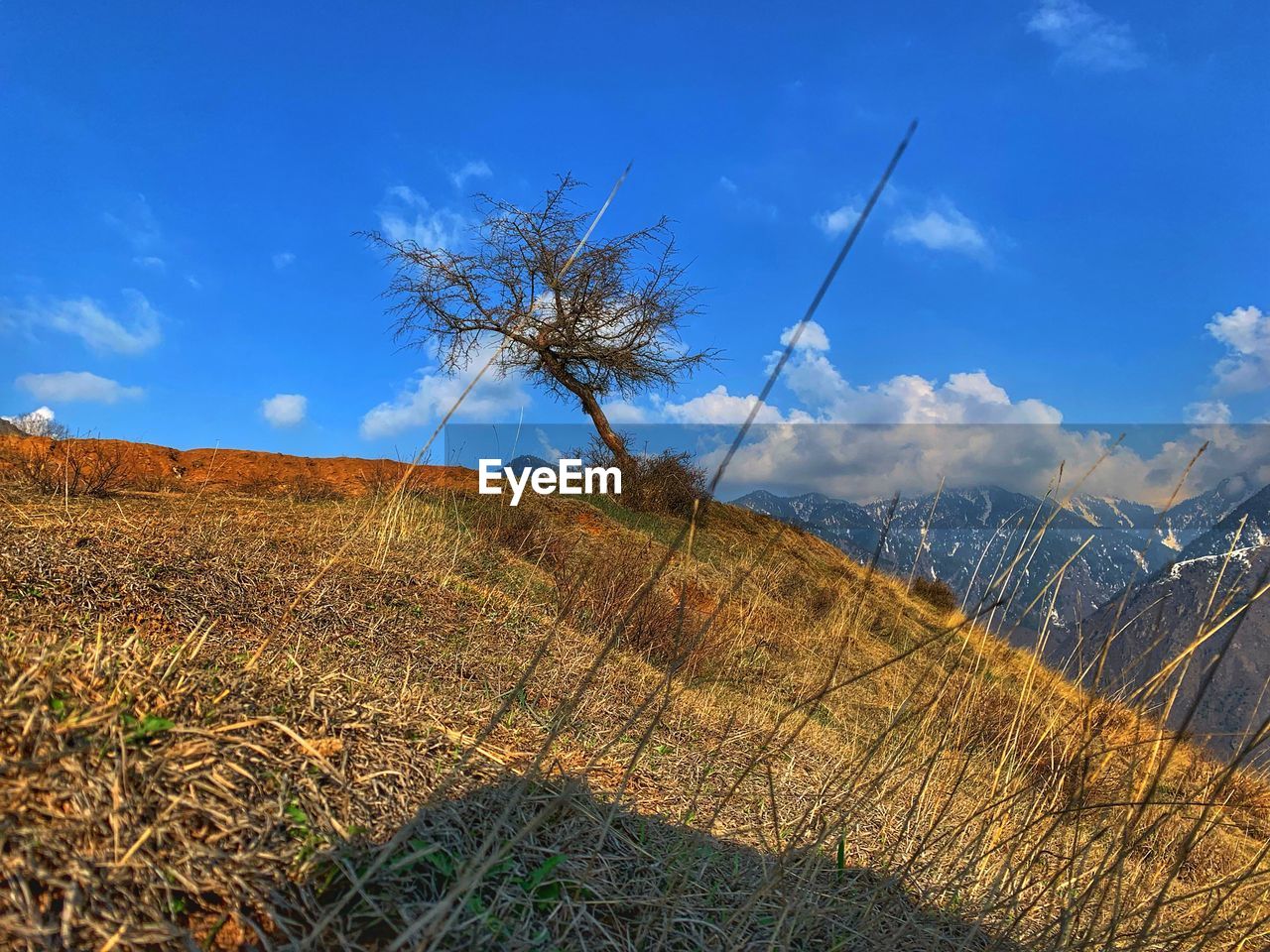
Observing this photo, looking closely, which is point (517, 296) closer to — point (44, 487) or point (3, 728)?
point (44, 487)

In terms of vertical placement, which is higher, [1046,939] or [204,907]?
[204,907]

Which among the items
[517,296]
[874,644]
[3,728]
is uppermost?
[517,296]

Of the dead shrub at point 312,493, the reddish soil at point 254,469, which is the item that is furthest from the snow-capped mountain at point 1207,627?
the reddish soil at point 254,469

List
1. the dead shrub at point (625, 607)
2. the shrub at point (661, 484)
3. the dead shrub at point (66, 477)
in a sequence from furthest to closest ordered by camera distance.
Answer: the shrub at point (661, 484), the dead shrub at point (66, 477), the dead shrub at point (625, 607)

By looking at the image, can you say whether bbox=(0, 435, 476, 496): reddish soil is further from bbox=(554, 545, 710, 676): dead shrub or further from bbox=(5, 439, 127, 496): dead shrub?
bbox=(554, 545, 710, 676): dead shrub

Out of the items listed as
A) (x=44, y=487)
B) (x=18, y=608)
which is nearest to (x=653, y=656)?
(x=18, y=608)

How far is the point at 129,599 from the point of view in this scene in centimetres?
315

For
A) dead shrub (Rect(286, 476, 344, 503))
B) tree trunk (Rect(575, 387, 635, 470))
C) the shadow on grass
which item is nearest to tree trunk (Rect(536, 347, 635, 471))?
tree trunk (Rect(575, 387, 635, 470))

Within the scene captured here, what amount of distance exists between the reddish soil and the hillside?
448 centimetres

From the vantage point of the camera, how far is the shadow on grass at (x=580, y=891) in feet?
4.56

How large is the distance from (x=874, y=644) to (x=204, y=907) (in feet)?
32.0

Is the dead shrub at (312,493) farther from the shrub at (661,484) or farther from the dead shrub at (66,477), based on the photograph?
the shrub at (661,484)

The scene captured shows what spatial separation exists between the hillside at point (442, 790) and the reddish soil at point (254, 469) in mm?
4480

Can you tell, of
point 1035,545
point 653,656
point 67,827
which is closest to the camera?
point 67,827
